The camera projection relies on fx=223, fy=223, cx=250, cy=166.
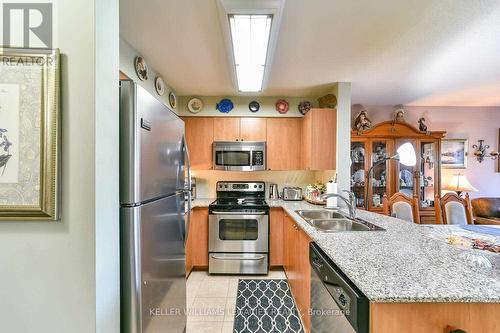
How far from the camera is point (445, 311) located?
86cm

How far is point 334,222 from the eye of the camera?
2.12 meters

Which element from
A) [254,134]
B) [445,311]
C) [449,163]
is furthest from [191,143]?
[449,163]

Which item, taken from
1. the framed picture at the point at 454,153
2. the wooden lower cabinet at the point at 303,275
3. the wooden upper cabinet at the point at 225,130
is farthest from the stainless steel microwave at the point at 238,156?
the framed picture at the point at 454,153

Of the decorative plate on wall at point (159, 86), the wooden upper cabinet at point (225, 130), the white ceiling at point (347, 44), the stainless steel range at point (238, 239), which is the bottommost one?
the stainless steel range at point (238, 239)

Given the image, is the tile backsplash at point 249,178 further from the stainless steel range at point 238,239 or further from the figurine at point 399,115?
the figurine at point 399,115

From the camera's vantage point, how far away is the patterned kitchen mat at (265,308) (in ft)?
6.45

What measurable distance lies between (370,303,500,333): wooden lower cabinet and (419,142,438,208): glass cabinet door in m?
3.15

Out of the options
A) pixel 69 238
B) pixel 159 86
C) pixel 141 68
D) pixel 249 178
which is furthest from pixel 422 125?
pixel 69 238

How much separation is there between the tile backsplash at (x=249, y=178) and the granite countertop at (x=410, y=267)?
6.47 feet

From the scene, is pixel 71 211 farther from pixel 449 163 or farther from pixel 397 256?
pixel 449 163

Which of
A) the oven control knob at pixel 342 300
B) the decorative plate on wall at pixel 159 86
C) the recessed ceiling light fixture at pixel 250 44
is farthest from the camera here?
the decorative plate on wall at pixel 159 86

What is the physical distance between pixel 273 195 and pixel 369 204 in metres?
1.47

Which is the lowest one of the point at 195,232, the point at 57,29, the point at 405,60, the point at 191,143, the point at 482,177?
the point at 195,232

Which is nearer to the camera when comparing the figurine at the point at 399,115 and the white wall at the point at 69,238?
the white wall at the point at 69,238
